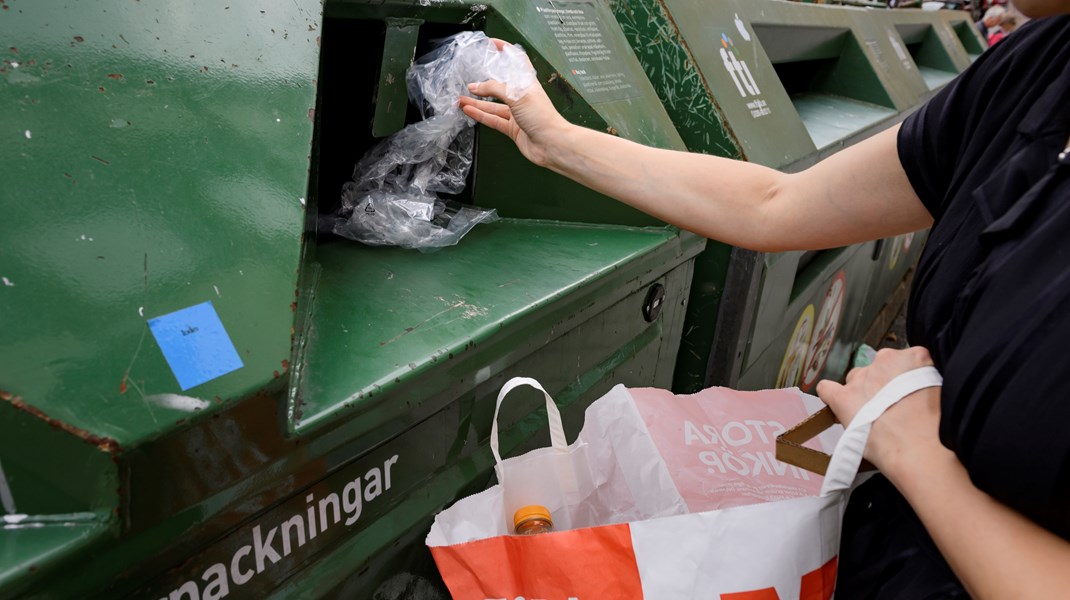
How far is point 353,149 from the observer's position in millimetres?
1427

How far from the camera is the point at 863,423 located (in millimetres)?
792

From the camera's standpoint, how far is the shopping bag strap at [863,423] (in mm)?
780

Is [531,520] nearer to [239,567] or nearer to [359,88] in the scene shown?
[239,567]

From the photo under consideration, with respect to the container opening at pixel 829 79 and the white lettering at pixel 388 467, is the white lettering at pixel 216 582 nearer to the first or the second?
the white lettering at pixel 388 467

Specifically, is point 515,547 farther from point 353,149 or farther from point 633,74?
point 633,74

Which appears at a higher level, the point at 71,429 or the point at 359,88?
the point at 359,88

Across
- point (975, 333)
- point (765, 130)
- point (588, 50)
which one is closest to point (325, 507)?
point (975, 333)

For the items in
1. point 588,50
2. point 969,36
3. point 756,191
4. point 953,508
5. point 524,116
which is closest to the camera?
point 953,508

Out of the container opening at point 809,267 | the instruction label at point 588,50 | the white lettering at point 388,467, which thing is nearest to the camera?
the white lettering at point 388,467

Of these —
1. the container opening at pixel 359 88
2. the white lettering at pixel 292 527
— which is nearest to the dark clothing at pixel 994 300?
the white lettering at pixel 292 527

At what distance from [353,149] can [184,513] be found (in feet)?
2.90

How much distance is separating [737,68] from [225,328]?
5.21 feet

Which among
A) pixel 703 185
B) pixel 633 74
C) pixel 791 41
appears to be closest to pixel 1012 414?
pixel 703 185

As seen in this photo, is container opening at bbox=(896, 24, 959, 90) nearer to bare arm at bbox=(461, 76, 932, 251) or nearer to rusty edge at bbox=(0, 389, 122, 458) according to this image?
bare arm at bbox=(461, 76, 932, 251)
